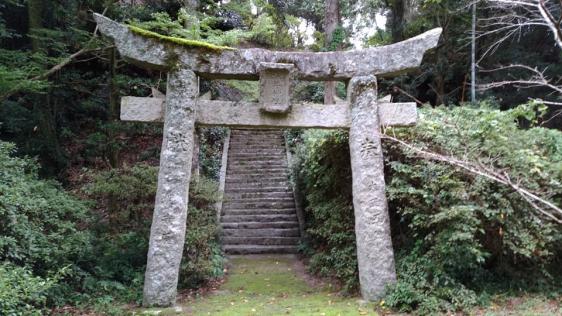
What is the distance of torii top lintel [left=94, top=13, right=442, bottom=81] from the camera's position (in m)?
6.17

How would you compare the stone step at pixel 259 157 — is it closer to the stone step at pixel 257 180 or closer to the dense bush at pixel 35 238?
the stone step at pixel 257 180

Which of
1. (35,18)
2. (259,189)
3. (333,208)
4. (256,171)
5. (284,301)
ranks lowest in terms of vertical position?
(284,301)

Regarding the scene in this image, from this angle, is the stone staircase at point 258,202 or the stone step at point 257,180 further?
the stone step at point 257,180

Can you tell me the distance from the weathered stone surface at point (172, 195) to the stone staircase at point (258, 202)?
3.63 metres

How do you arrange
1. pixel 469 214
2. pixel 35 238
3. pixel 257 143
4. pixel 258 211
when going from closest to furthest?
pixel 469 214, pixel 35 238, pixel 258 211, pixel 257 143

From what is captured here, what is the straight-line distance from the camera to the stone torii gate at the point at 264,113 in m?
6.07

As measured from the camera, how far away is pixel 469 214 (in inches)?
213

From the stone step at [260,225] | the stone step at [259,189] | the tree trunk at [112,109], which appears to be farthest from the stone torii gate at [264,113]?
the stone step at [259,189]

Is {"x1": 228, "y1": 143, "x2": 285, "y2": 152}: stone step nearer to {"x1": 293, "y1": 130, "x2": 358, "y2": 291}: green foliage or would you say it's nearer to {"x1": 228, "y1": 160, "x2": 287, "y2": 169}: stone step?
{"x1": 228, "y1": 160, "x2": 287, "y2": 169}: stone step

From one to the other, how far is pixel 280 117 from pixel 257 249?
13.7 feet

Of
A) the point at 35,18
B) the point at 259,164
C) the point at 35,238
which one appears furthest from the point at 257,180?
the point at 35,238

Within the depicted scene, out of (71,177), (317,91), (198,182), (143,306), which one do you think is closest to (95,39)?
(71,177)

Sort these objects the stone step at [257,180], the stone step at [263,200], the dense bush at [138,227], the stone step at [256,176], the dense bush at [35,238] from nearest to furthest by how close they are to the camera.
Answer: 1. the dense bush at [35,238]
2. the dense bush at [138,227]
3. the stone step at [263,200]
4. the stone step at [257,180]
5. the stone step at [256,176]

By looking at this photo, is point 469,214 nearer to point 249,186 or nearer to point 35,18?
point 249,186
